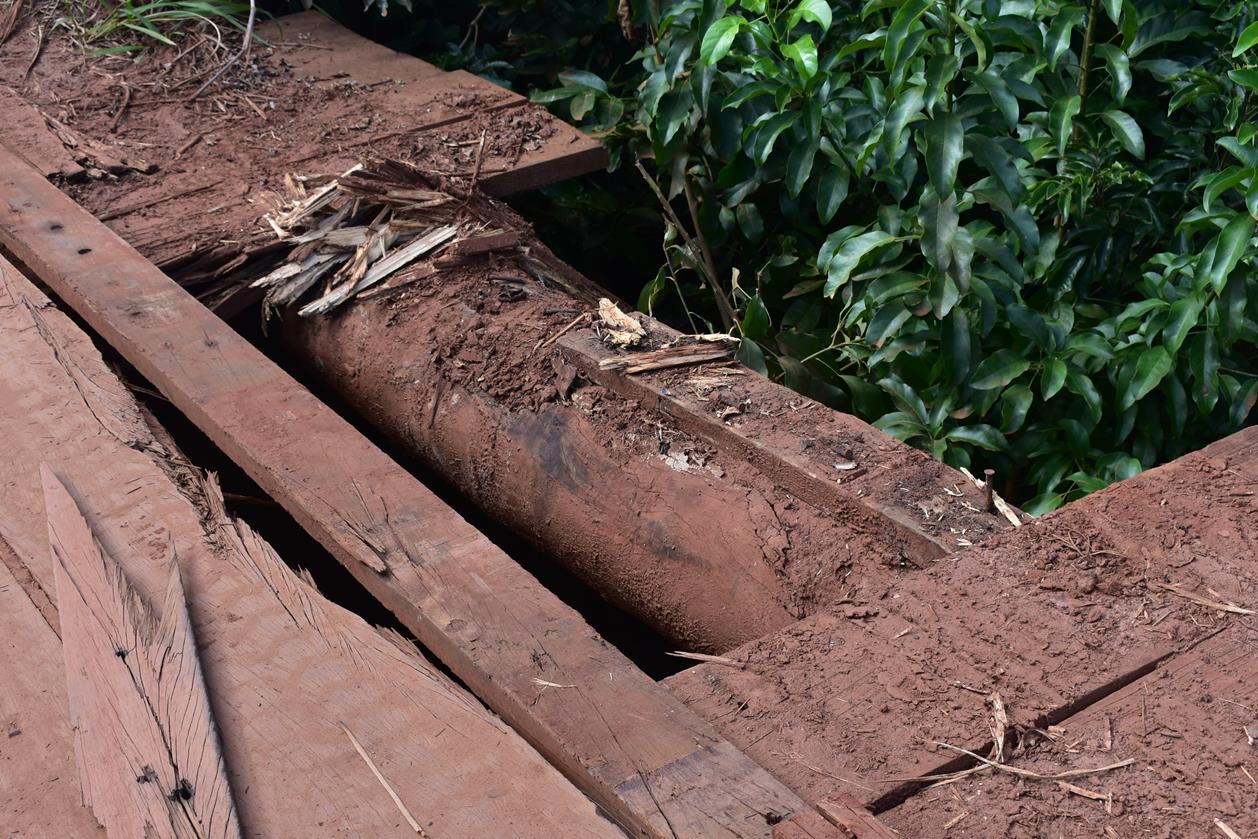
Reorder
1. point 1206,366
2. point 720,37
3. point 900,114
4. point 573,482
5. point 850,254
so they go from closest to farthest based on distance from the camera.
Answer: point 573,482
point 900,114
point 1206,366
point 850,254
point 720,37

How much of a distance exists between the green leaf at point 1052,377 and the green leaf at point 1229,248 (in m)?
0.33

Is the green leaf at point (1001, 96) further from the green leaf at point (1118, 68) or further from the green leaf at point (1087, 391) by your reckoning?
the green leaf at point (1087, 391)

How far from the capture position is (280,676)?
1602 mm

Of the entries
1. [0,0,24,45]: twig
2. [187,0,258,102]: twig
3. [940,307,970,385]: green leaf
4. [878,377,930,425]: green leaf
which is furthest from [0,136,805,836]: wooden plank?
[0,0,24,45]: twig

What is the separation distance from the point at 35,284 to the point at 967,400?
219 centimetres

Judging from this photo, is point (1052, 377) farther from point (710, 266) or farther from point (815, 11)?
point (710, 266)

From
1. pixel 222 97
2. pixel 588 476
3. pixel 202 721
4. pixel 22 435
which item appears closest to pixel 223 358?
pixel 22 435

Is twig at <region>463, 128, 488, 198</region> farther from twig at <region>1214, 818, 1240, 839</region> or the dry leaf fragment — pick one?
twig at <region>1214, 818, 1240, 839</region>

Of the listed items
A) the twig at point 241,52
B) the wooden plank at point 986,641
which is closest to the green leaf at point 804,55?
the wooden plank at point 986,641

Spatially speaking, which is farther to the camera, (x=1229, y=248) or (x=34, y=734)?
(x=1229, y=248)

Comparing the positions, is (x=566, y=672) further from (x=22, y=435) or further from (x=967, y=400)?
(x=967, y=400)

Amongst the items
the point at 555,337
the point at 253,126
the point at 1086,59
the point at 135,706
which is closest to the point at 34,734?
the point at 135,706

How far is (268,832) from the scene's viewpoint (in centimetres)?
138

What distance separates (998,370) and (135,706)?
179 centimetres
